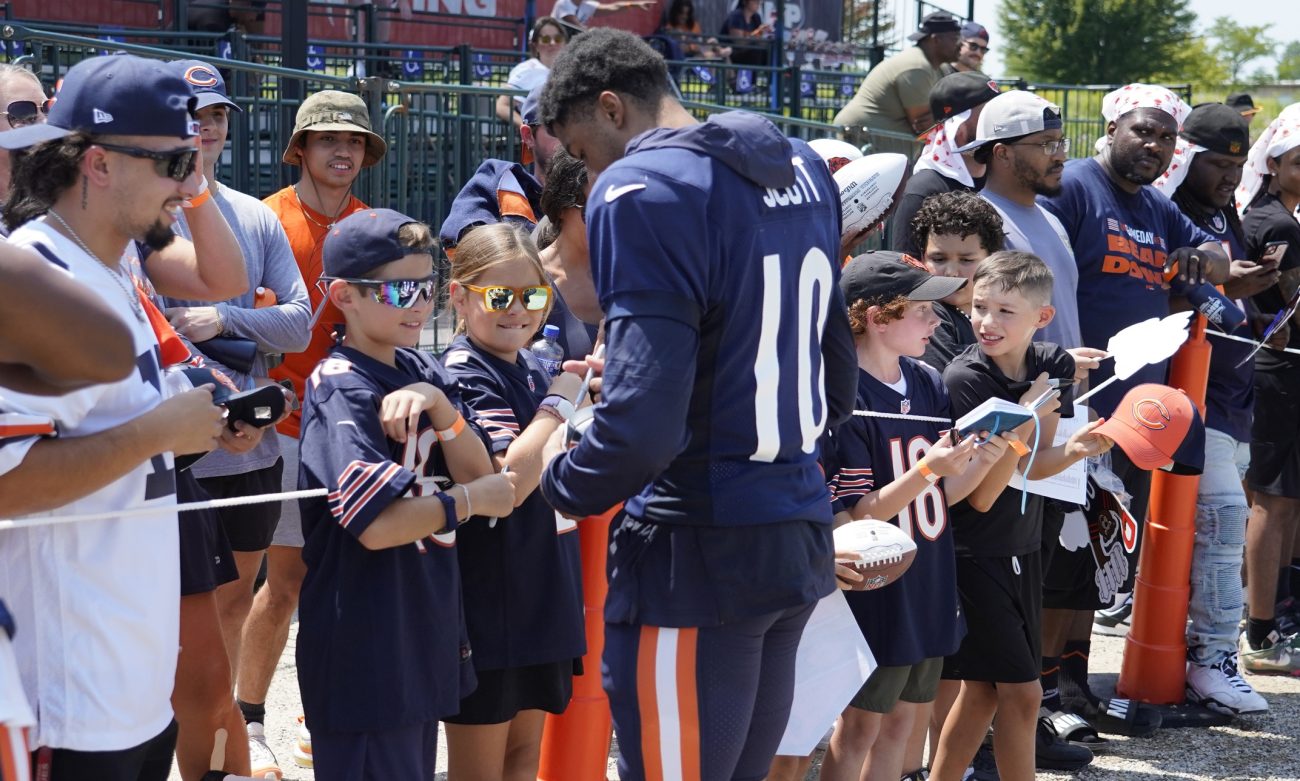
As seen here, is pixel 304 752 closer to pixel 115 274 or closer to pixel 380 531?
pixel 380 531

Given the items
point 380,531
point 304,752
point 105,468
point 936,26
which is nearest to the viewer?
point 105,468

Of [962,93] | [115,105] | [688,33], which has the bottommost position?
[115,105]

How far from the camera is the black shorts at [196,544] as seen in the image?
137 inches

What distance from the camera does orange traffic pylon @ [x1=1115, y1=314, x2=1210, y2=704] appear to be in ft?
19.2

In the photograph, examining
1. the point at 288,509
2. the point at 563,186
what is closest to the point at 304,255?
the point at 288,509

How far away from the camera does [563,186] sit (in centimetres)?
428

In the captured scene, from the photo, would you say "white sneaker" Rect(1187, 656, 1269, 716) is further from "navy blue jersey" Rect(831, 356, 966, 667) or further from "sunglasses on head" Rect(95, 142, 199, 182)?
"sunglasses on head" Rect(95, 142, 199, 182)

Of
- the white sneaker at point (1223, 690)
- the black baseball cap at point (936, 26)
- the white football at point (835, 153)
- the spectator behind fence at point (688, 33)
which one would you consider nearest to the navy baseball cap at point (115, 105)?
the white football at point (835, 153)

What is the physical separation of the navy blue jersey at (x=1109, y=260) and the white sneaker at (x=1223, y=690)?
4.10ft

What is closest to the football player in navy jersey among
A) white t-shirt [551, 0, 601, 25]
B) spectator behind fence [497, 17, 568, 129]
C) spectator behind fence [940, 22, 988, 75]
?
spectator behind fence [497, 17, 568, 129]

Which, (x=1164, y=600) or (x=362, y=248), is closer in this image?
(x=362, y=248)

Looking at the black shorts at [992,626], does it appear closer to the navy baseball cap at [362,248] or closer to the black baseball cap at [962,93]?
the navy baseball cap at [362,248]

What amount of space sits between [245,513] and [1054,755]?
2974 millimetres

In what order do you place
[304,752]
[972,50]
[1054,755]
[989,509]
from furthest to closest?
[972,50] < [1054,755] < [304,752] < [989,509]
